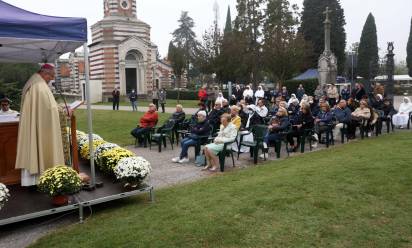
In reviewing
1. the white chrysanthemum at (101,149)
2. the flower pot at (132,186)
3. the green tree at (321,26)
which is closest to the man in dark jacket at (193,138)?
the white chrysanthemum at (101,149)

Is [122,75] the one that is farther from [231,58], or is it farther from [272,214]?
[272,214]

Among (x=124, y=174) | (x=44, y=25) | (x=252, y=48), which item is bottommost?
(x=124, y=174)

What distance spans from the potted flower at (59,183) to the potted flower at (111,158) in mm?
1236

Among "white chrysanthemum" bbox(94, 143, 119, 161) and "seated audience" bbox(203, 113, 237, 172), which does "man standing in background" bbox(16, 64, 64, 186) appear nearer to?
"white chrysanthemum" bbox(94, 143, 119, 161)

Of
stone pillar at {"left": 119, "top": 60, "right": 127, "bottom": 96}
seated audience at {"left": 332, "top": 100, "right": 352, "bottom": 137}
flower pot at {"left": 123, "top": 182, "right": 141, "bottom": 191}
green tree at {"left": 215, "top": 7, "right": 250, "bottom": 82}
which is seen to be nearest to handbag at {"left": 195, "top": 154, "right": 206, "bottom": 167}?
flower pot at {"left": 123, "top": 182, "right": 141, "bottom": 191}

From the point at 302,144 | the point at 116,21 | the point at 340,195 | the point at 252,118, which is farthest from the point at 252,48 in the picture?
the point at 340,195

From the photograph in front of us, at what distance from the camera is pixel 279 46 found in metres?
31.4

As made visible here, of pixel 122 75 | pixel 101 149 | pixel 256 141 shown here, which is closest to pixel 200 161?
pixel 256 141

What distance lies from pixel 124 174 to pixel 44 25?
243 cm

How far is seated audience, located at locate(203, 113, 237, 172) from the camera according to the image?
8.83m

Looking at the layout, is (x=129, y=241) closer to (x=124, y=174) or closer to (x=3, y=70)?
(x=124, y=174)

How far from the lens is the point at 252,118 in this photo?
1266 cm

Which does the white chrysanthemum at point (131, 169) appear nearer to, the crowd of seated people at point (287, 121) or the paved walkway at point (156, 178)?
the paved walkway at point (156, 178)

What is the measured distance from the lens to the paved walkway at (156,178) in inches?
204
